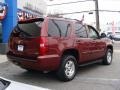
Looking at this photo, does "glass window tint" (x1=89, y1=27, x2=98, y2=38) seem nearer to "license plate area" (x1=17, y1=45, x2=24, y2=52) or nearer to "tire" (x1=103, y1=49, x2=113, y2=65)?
"tire" (x1=103, y1=49, x2=113, y2=65)

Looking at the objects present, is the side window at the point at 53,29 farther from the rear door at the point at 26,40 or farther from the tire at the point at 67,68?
the tire at the point at 67,68

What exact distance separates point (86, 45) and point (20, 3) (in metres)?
10.1

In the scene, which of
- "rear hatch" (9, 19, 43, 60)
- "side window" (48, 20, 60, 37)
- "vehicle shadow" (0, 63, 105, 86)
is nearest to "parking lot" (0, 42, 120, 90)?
"vehicle shadow" (0, 63, 105, 86)

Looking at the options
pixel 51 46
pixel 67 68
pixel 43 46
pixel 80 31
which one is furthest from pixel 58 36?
pixel 80 31

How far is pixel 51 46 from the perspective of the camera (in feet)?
25.2

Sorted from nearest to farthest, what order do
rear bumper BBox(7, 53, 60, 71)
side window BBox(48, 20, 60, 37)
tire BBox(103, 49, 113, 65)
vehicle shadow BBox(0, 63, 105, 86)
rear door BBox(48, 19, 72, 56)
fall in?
rear bumper BBox(7, 53, 60, 71)
rear door BBox(48, 19, 72, 56)
side window BBox(48, 20, 60, 37)
vehicle shadow BBox(0, 63, 105, 86)
tire BBox(103, 49, 113, 65)

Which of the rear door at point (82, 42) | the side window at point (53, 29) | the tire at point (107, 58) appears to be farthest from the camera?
the tire at point (107, 58)

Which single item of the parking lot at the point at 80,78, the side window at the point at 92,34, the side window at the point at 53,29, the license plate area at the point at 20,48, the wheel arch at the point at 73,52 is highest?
the side window at the point at 53,29

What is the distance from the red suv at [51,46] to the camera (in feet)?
24.9

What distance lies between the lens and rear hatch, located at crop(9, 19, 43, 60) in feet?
25.1

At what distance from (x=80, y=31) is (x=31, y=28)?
1.78 m

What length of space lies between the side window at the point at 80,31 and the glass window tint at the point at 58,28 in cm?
40

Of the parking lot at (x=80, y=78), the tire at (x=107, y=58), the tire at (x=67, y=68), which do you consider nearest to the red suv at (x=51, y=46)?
the tire at (x=67, y=68)

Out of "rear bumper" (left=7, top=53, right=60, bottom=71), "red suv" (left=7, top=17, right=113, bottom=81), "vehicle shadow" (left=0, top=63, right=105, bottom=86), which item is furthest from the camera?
"vehicle shadow" (left=0, top=63, right=105, bottom=86)
